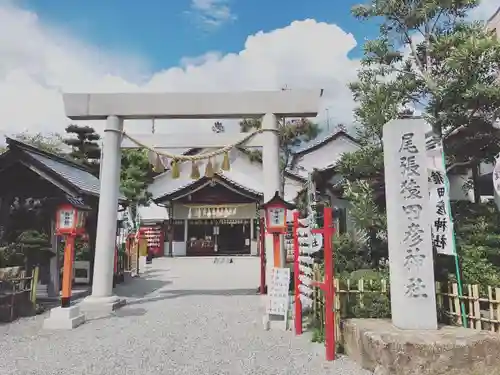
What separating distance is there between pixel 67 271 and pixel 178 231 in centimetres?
1927

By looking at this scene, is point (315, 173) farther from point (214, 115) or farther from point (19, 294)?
point (19, 294)

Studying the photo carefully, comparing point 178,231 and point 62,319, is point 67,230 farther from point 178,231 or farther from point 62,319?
point 178,231

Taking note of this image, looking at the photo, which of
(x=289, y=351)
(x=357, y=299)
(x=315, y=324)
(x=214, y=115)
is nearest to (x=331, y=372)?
(x=289, y=351)

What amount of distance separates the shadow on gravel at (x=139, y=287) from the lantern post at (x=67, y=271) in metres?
3.61

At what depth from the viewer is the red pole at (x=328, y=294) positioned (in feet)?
17.9

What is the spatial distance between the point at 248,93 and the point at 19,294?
6.71 m

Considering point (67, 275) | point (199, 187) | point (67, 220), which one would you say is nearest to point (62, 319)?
point (67, 275)

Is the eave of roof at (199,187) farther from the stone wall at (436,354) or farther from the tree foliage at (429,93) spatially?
the stone wall at (436,354)

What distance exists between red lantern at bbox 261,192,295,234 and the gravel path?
192 cm

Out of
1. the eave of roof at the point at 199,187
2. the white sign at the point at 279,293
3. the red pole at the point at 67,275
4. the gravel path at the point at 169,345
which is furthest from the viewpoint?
the eave of roof at the point at 199,187

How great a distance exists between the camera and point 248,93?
30.6 feet

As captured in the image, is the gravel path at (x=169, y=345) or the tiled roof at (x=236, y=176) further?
the tiled roof at (x=236, y=176)

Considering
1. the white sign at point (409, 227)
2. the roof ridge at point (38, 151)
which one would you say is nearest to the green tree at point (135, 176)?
the roof ridge at point (38, 151)

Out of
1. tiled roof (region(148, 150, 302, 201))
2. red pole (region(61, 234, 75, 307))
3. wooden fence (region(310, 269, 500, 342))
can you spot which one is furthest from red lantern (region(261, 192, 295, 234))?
tiled roof (region(148, 150, 302, 201))
